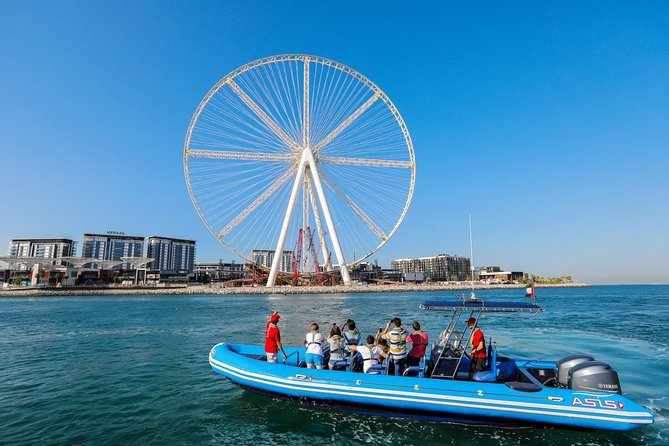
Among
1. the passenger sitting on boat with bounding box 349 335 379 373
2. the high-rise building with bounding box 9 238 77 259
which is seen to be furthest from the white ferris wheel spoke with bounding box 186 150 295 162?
the high-rise building with bounding box 9 238 77 259

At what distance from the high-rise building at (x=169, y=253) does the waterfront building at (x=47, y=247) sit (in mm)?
31292

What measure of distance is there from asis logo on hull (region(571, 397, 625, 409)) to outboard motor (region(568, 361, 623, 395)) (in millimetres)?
316

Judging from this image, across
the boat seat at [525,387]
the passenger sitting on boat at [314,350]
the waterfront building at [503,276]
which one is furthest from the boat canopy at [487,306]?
the waterfront building at [503,276]

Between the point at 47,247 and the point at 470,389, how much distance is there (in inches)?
8075

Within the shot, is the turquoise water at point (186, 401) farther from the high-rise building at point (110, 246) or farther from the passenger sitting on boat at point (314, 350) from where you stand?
the high-rise building at point (110, 246)

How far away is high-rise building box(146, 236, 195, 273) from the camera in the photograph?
178 metres

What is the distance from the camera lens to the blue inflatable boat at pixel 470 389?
25.1 feet

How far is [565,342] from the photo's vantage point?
66.3ft

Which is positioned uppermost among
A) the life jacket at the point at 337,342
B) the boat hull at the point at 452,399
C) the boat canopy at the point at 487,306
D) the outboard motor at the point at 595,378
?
the boat canopy at the point at 487,306

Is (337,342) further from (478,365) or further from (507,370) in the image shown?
(507,370)

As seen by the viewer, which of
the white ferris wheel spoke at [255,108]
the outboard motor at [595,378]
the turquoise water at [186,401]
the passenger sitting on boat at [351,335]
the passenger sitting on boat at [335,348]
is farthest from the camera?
the white ferris wheel spoke at [255,108]

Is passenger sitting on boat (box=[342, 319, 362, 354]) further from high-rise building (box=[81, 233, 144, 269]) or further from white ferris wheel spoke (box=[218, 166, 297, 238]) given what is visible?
high-rise building (box=[81, 233, 144, 269])

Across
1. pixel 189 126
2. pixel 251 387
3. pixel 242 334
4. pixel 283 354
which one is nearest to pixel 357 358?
pixel 283 354

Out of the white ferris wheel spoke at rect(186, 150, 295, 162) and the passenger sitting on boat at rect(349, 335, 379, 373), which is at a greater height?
the white ferris wheel spoke at rect(186, 150, 295, 162)
